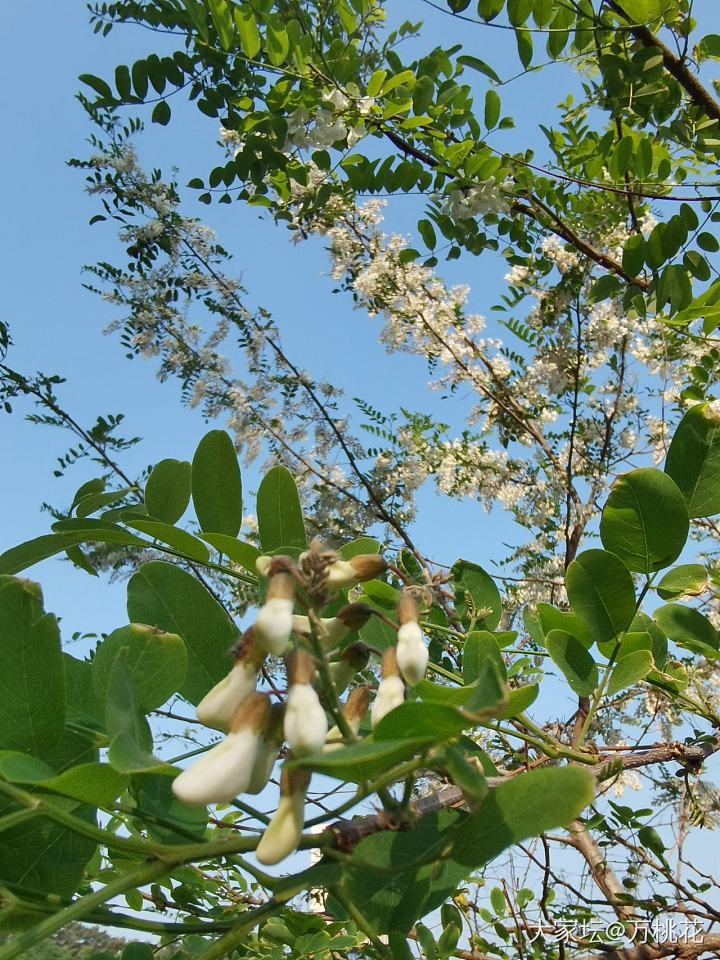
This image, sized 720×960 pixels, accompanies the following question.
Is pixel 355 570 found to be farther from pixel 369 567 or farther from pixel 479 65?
pixel 479 65

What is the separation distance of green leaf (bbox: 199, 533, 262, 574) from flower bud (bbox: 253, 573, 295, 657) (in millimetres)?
156

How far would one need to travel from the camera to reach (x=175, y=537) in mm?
574

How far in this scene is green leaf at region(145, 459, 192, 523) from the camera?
26.8 inches

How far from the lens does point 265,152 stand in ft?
5.46

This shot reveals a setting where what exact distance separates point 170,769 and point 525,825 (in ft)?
0.55

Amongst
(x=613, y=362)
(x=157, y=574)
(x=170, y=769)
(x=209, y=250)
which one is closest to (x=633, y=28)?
(x=157, y=574)

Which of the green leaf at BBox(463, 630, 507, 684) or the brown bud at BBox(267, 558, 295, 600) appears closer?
the brown bud at BBox(267, 558, 295, 600)

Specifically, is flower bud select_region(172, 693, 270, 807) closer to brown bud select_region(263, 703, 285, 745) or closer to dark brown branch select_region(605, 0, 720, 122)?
brown bud select_region(263, 703, 285, 745)

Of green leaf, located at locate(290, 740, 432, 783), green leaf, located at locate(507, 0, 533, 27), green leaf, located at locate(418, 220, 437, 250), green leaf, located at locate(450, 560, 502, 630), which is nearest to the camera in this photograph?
green leaf, located at locate(290, 740, 432, 783)

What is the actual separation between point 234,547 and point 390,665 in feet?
0.55

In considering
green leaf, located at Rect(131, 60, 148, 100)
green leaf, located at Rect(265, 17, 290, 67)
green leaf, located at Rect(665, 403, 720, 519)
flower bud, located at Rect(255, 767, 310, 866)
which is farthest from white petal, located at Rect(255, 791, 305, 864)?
green leaf, located at Rect(131, 60, 148, 100)

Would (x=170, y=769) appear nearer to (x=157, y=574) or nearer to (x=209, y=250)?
(x=157, y=574)

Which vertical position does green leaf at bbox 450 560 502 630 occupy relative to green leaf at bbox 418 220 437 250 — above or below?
below

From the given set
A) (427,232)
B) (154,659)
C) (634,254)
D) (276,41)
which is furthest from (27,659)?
(427,232)
